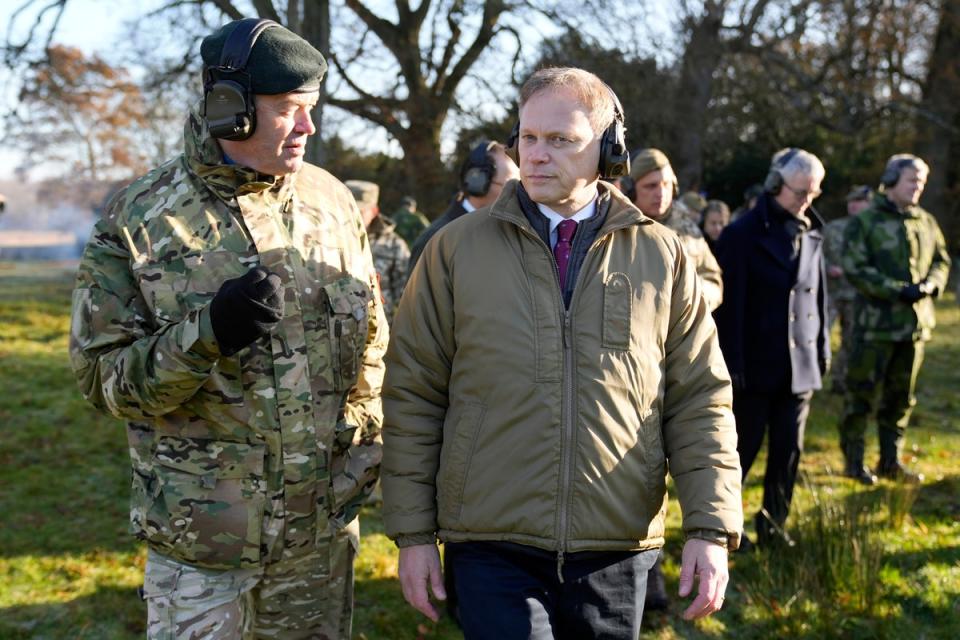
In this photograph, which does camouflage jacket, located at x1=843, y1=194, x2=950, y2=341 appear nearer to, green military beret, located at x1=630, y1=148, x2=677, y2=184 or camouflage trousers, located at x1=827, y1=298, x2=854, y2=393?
green military beret, located at x1=630, y1=148, x2=677, y2=184

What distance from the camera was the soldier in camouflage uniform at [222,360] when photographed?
264 centimetres

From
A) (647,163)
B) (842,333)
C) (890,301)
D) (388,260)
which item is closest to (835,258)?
(842,333)

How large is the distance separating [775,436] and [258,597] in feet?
12.7

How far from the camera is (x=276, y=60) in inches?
104

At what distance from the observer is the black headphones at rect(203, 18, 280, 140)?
2.58 meters

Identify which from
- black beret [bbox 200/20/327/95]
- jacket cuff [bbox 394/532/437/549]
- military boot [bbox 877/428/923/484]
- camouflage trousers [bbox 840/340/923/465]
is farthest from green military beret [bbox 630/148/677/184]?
military boot [bbox 877/428/923/484]

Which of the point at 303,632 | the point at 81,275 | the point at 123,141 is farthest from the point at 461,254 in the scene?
the point at 123,141

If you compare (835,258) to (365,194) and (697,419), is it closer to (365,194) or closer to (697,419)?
(365,194)

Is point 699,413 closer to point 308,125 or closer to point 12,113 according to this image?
point 308,125

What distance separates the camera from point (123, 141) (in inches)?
1391

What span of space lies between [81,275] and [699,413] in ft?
6.24

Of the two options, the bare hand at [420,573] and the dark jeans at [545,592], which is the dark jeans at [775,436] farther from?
the bare hand at [420,573]

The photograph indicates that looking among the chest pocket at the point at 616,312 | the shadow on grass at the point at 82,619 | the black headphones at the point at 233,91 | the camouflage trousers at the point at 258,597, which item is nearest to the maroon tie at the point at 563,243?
the chest pocket at the point at 616,312

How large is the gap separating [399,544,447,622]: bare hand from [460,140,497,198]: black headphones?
257cm
